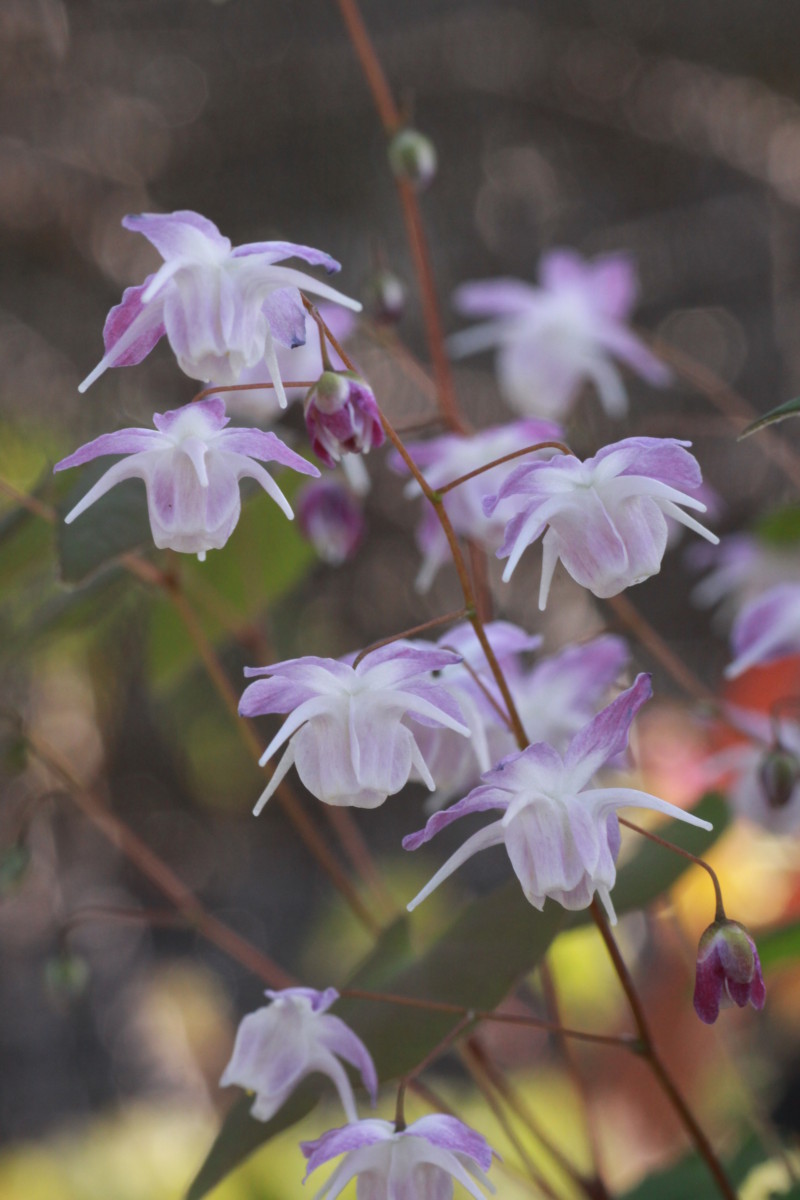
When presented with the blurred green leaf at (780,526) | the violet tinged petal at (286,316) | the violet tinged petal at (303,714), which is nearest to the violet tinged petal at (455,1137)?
the violet tinged petal at (303,714)

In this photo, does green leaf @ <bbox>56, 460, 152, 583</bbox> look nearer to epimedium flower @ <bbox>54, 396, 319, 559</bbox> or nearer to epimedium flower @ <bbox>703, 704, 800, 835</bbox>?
epimedium flower @ <bbox>54, 396, 319, 559</bbox>

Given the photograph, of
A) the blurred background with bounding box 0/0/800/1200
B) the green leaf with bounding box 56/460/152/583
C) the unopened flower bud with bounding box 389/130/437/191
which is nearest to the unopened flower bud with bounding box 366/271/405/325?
the unopened flower bud with bounding box 389/130/437/191

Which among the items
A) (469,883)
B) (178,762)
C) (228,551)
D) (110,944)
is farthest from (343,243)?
(228,551)

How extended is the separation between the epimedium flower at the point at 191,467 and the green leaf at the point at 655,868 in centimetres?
18

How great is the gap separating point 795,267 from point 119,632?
1.22 metres

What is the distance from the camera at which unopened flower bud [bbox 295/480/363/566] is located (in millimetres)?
477

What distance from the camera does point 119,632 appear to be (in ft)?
4.31

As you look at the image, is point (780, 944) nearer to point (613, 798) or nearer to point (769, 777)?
point (769, 777)

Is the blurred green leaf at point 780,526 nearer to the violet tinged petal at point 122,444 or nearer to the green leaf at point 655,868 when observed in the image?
the green leaf at point 655,868

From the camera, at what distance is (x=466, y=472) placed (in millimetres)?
455

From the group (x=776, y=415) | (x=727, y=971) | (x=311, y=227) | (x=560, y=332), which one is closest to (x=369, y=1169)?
(x=727, y=971)

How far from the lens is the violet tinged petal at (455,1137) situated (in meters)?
0.30

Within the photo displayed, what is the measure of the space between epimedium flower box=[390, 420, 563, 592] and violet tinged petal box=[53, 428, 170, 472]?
A: 0.15 metres

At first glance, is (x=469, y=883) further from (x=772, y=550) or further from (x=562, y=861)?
(x=562, y=861)
